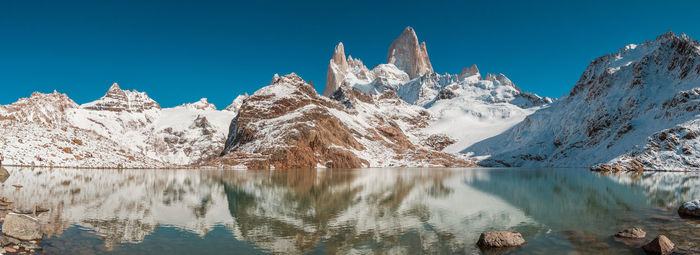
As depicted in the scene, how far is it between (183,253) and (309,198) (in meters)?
25.2

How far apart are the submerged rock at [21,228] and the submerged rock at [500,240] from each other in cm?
2471

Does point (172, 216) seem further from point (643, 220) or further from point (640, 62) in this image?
point (640, 62)

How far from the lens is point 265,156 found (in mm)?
148875

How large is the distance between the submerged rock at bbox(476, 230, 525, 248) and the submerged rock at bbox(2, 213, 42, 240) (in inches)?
973

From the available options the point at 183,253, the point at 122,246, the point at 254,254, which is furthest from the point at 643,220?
the point at 122,246

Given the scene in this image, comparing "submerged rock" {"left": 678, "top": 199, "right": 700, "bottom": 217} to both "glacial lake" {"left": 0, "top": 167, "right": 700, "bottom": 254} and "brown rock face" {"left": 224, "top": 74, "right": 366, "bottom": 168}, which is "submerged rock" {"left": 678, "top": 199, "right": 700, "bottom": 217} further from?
"brown rock face" {"left": 224, "top": 74, "right": 366, "bottom": 168}

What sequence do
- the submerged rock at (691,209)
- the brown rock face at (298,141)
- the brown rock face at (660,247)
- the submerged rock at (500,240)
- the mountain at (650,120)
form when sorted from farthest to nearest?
the brown rock face at (298,141) → the mountain at (650,120) → the submerged rock at (691,209) → the submerged rock at (500,240) → the brown rock face at (660,247)

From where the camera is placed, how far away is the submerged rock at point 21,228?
20.1m

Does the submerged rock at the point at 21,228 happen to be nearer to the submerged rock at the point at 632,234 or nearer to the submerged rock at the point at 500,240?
the submerged rock at the point at 500,240

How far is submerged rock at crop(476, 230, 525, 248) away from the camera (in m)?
20.9

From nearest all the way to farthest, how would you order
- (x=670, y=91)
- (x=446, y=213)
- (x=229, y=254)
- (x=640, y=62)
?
(x=229, y=254)
(x=446, y=213)
(x=670, y=91)
(x=640, y=62)

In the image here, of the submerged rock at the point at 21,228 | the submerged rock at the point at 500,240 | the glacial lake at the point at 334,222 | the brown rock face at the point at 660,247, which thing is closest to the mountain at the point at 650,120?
the glacial lake at the point at 334,222

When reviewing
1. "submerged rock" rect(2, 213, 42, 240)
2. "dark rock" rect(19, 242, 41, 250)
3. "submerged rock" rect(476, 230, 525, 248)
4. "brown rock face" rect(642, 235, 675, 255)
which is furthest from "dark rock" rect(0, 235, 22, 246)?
"brown rock face" rect(642, 235, 675, 255)

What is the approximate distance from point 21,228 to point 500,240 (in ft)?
86.5
